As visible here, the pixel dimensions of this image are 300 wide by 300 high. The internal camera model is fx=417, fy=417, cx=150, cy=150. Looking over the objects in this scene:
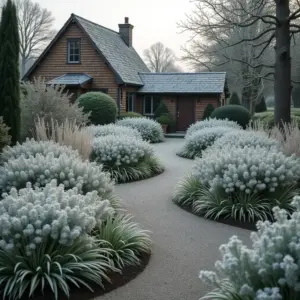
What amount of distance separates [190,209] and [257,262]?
13.1 feet

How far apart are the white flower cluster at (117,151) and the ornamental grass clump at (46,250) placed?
17.5 ft

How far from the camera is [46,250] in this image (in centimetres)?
383

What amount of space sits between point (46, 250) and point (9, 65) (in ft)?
17.4

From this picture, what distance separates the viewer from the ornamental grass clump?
357 cm

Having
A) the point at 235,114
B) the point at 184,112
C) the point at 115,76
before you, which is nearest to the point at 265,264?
the point at 235,114

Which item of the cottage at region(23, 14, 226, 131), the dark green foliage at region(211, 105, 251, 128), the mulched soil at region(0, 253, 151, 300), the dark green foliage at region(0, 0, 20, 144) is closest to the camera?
the mulched soil at region(0, 253, 151, 300)

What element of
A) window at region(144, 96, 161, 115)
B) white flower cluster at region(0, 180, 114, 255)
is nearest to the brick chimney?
window at region(144, 96, 161, 115)

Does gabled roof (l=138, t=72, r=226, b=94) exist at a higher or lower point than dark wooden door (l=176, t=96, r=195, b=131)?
higher

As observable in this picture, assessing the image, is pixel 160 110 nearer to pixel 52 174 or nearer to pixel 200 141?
pixel 200 141

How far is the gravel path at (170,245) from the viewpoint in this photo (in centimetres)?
375

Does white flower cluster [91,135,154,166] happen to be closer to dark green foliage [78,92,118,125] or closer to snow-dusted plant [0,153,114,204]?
snow-dusted plant [0,153,114,204]

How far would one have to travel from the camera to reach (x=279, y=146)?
8602 millimetres

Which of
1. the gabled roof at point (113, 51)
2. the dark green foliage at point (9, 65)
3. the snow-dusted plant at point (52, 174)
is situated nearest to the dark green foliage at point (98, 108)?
the gabled roof at point (113, 51)

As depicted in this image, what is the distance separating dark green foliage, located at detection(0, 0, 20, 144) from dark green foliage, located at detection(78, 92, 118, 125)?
1029 centimetres
